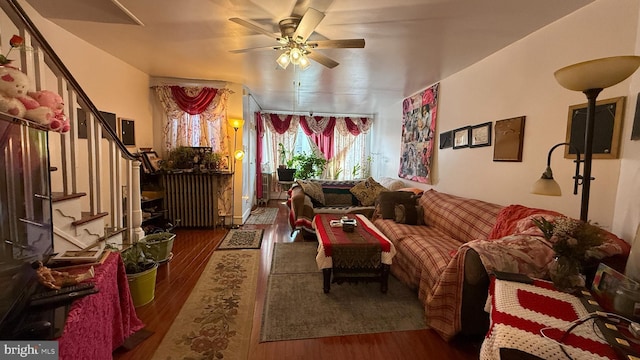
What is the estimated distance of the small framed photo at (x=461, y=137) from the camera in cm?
323

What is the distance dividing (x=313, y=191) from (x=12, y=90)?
11.9 ft

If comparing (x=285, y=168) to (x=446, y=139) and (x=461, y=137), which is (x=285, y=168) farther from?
(x=461, y=137)

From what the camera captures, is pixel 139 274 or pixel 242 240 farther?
pixel 242 240

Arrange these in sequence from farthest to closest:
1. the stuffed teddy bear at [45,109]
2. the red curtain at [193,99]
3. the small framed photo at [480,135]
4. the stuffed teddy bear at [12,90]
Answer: the red curtain at [193,99] → the small framed photo at [480,135] → the stuffed teddy bear at [45,109] → the stuffed teddy bear at [12,90]

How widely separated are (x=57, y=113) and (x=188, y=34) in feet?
5.06

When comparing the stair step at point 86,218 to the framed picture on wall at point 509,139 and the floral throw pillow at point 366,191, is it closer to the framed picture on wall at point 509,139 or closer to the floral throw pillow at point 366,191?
the floral throw pillow at point 366,191

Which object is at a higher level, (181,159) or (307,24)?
(307,24)

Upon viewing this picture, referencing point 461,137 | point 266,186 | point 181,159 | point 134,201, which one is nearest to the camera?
point 134,201

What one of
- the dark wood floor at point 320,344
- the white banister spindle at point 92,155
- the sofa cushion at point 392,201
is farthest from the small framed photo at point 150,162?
the sofa cushion at point 392,201

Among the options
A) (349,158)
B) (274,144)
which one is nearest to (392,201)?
(349,158)

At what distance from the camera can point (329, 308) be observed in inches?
85.7

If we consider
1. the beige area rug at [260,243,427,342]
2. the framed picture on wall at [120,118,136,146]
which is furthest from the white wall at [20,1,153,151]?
the beige area rug at [260,243,427,342]

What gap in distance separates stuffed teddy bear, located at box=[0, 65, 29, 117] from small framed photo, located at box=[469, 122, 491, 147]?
12.1 feet

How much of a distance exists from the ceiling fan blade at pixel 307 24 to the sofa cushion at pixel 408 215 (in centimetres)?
233
